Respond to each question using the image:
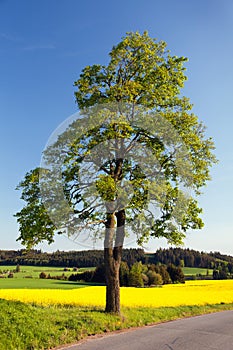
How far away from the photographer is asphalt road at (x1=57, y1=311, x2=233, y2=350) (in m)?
10.9

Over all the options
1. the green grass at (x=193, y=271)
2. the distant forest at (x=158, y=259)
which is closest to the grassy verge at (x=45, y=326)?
the distant forest at (x=158, y=259)

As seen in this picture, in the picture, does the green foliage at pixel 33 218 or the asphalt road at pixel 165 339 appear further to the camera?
the green foliage at pixel 33 218

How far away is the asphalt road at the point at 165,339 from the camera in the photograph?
10.9m

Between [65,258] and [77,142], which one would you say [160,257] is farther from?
[77,142]

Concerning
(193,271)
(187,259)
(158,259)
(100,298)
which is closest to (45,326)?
(100,298)

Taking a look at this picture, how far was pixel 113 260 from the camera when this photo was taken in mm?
18766

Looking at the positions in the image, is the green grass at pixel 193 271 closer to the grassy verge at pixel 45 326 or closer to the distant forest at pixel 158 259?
the distant forest at pixel 158 259

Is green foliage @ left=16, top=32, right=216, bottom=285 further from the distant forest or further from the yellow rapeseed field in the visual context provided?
the distant forest

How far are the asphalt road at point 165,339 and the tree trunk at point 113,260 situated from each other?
271 cm

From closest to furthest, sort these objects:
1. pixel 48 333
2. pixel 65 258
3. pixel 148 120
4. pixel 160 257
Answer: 1. pixel 48 333
2. pixel 148 120
3. pixel 65 258
4. pixel 160 257

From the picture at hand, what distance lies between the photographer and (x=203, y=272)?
120 meters

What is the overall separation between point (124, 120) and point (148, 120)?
4.79 feet

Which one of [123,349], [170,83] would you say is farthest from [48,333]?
[170,83]

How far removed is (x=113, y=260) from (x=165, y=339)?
22.4ft
